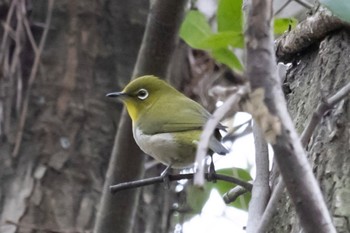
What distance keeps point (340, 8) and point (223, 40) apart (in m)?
0.18

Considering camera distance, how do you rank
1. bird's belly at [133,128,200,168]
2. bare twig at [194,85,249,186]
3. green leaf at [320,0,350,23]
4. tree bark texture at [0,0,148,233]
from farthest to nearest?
tree bark texture at [0,0,148,233], bird's belly at [133,128,200,168], green leaf at [320,0,350,23], bare twig at [194,85,249,186]

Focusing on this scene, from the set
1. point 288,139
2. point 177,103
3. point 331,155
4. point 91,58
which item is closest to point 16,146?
point 91,58

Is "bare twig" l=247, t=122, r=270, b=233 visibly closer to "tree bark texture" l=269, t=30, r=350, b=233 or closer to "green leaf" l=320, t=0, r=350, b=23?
"tree bark texture" l=269, t=30, r=350, b=233

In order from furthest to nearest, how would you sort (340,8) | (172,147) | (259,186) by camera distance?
(172,147), (259,186), (340,8)

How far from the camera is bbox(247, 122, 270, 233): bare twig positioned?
1.22m

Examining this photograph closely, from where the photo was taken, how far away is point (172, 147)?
1.88 meters

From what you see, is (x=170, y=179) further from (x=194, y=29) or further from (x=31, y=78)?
(x=31, y=78)

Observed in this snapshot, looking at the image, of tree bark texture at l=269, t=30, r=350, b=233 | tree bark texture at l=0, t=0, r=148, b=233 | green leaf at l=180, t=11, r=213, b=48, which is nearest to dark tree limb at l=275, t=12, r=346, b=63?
tree bark texture at l=269, t=30, r=350, b=233

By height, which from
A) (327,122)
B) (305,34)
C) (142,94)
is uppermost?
(142,94)

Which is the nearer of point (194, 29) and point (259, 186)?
point (259, 186)

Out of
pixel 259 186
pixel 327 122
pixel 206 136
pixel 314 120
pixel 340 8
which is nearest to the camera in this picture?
pixel 206 136

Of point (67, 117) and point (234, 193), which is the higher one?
point (67, 117)

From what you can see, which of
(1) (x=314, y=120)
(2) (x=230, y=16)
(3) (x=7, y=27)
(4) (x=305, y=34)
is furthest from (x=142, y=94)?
(1) (x=314, y=120)

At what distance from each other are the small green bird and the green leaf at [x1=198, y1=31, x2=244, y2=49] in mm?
440
